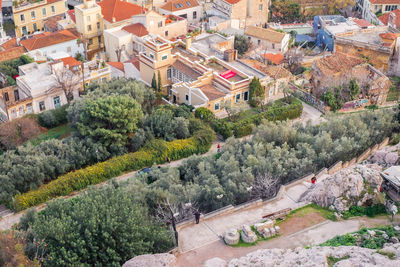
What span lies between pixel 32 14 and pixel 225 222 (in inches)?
2105

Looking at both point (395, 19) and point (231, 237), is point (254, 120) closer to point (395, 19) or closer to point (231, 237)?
point (231, 237)

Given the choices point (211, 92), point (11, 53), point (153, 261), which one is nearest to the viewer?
point (153, 261)

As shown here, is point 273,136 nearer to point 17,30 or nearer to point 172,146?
point 172,146

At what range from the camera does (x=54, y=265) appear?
1170 inches

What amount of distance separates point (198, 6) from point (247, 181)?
43793 mm

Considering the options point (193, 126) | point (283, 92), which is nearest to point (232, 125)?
point (193, 126)

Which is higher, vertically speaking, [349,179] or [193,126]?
[349,179]

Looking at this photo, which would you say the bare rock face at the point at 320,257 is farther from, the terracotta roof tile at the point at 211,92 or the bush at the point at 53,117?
the bush at the point at 53,117

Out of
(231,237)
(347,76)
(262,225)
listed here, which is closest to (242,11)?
(347,76)

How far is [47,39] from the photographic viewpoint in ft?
217

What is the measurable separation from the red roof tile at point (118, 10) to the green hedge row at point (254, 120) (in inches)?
1027

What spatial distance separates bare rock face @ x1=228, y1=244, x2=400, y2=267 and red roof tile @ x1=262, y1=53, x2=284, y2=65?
40.9m

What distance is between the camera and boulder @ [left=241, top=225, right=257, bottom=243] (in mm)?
31500

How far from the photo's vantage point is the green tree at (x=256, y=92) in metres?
55.8
